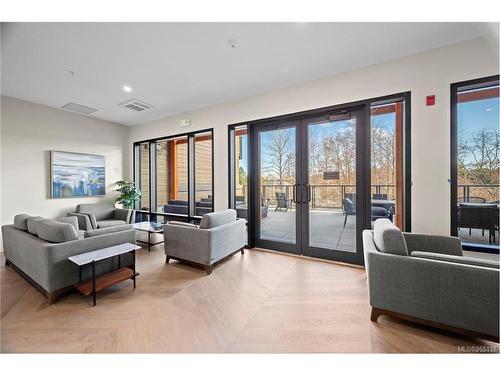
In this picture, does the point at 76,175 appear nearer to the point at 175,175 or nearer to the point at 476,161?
the point at 175,175

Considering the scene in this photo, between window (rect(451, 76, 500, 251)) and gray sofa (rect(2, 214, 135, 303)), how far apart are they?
13.4 ft

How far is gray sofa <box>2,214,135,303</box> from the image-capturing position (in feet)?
7.19

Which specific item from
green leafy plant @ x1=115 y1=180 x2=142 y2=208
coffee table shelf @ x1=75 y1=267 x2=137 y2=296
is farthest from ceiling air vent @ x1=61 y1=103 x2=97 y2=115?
coffee table shelf @ x1=75 y1=267 x2=137 y2=296

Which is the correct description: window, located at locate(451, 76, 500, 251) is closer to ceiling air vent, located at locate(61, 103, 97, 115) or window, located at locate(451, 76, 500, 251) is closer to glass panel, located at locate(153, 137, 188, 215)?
glass panel, located at locate(153, 137, 188, 215)

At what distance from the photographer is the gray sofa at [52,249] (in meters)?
2.19

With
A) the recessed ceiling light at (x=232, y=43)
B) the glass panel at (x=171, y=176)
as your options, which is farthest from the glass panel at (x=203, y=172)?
the recessed ceiling light at (x=232, y=43)

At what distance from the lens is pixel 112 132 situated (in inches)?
217

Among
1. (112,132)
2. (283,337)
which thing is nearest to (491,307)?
(283,337)

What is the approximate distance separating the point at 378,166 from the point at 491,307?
245cm

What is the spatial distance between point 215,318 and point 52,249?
1.77 meters

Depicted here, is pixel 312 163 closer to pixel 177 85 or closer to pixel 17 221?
pixel 177 85

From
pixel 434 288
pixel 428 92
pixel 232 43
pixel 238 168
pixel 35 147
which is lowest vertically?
pixel 434 288

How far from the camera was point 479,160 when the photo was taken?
8.23 ft

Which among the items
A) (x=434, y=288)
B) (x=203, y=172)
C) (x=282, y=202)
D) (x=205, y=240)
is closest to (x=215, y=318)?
(x=205, y=240)
